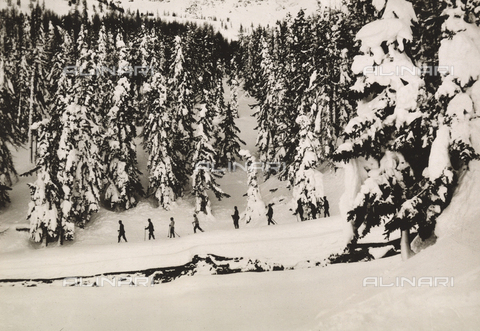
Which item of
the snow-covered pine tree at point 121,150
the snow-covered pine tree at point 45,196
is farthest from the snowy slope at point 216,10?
the snow-covered pine tree at point 45,196

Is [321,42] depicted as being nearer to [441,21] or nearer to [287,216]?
[287,216]

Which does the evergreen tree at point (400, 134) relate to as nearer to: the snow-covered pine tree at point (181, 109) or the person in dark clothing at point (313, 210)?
the person in dark clothing at point (313, 210)

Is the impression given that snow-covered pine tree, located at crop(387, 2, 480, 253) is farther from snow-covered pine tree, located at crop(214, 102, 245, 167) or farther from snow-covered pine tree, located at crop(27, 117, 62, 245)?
snow-covered pine tree, located at crop(214, 102, 245, 167)

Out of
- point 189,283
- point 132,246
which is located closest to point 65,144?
point 132,246

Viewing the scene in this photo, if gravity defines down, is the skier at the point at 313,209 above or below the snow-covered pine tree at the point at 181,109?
below

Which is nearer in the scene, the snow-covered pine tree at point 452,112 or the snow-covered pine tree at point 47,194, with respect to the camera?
the snow-covered pine tree at point 452,112

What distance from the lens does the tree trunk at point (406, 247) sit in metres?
10.2

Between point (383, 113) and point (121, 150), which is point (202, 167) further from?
point (383, 113)

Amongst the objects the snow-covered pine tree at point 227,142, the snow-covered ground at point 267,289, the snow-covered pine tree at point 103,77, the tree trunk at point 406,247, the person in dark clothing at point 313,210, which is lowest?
the snow-covered ground at point 267,289

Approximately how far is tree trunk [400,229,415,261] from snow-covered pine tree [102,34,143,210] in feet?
76.3

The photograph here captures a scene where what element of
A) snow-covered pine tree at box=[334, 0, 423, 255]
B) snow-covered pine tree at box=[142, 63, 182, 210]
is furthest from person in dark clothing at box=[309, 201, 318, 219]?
snow-covered pine tree at box=[142, 63, 182, 210]

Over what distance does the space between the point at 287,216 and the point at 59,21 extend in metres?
53.8

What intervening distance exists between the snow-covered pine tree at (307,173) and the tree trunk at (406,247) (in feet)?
38.8

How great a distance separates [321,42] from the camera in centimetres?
2845
